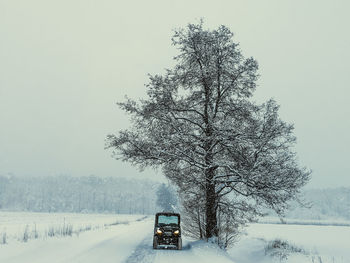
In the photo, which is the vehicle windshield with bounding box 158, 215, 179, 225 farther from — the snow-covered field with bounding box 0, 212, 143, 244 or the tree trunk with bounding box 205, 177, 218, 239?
the snow-covered field with bounding box 0, 212, 143, 244

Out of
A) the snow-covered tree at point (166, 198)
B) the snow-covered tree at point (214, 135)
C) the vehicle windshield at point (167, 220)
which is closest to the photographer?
the snow-covered tree at point (214, 135)

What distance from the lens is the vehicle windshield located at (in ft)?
54.5

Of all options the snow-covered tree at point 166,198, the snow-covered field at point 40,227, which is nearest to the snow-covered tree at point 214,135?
the snow-covered field at point 40,227

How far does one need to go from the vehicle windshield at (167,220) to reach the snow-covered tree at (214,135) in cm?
163

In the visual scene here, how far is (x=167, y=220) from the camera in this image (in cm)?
1673

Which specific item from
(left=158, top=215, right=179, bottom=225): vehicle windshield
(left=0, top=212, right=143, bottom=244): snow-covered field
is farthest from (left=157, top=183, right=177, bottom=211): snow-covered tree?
(left=158, top=215, right=179, bottom=225): vehicle windshield

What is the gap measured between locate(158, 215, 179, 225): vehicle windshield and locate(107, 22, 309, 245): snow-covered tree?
163cm

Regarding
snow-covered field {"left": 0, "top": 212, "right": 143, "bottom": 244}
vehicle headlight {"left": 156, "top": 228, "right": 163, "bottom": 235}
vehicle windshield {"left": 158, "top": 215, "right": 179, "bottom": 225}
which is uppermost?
vehicle windshield {"left": 158, "top": 215, "right": 179, "bottom": 225}

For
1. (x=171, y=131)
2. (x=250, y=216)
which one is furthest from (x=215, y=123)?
(x=250, y=216)

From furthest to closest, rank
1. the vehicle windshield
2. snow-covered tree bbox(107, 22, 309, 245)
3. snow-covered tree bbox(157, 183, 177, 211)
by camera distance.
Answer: snow-covered tree bbox(157, 183, 177, 211)
the vehicle windshield
snow-covered tree bbox(107, 22, 309, 245)

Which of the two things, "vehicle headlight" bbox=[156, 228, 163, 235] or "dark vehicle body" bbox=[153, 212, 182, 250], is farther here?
"vehicle headlight" bbox=[156, 228, 163, 235]

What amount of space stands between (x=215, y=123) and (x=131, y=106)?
4223mm

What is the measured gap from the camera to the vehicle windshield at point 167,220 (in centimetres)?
1662

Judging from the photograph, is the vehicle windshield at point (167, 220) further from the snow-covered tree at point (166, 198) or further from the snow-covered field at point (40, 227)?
the snow-covered tree at point (166, 198)
